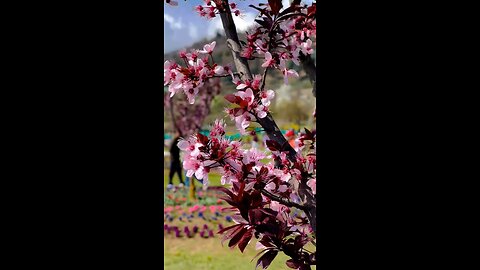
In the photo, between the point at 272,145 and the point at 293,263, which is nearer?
the point at 293,263

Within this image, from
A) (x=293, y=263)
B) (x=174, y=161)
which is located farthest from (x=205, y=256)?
(x=293, y=263)

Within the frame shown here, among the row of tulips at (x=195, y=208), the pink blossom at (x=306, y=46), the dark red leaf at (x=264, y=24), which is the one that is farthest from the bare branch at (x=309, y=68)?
the row of tulips at (x=195, y=208)

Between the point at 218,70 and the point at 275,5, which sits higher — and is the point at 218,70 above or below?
below

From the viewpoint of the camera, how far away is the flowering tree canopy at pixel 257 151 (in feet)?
3.92

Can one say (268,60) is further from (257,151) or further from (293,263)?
(293,263)

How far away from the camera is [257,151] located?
1390mm

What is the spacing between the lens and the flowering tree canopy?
1.20 m

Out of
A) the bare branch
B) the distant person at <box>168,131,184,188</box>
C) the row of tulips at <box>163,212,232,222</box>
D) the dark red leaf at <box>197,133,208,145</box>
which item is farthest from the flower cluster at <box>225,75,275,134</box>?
the distant person at <box>168,131,184,188</box>

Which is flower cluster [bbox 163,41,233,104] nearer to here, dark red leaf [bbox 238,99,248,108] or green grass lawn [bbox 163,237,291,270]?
dark red leaf [bbox 238,99,248,108]

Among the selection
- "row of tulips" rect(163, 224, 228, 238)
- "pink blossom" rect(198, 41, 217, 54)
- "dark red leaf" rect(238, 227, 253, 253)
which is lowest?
"row of tulips" rect(163, 224, 228, 238)

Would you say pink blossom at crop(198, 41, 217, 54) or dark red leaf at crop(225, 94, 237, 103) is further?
pink blossom at crop(198, 41, 217, 54)

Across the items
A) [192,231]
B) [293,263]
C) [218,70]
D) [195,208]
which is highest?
[218,70]
